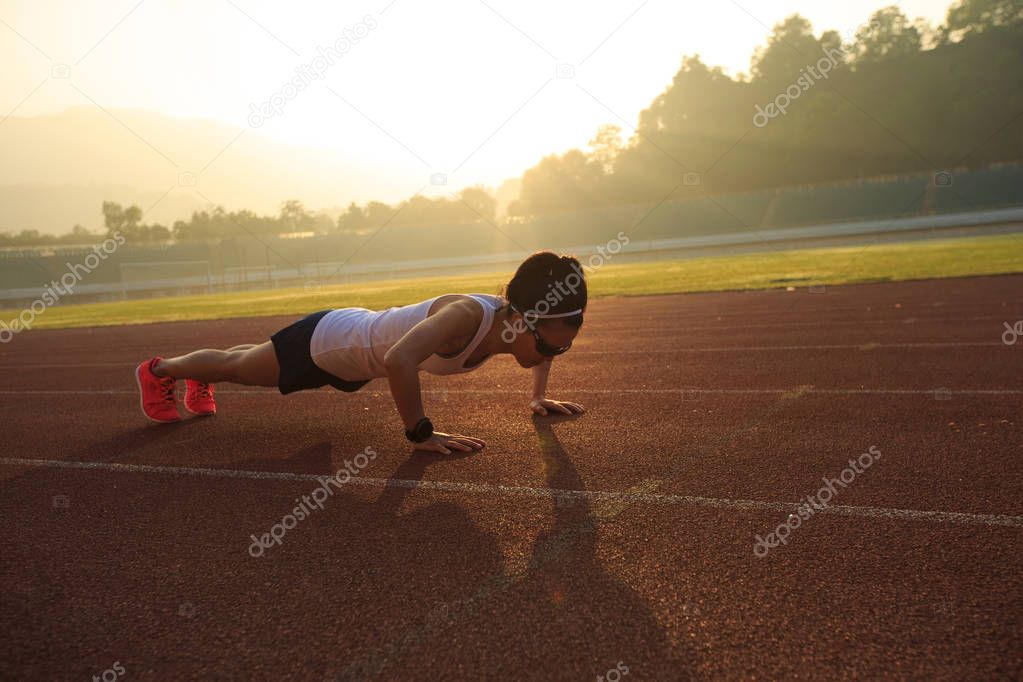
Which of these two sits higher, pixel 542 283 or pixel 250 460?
pixel 542 283

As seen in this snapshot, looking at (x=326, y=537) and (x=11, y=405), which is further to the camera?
Result: (x=11, y=405)

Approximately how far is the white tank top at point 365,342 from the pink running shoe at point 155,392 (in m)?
1.79

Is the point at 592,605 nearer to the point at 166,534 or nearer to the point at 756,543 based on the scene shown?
the point at 756,543

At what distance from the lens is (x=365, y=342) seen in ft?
16.4

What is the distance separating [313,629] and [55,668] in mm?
840

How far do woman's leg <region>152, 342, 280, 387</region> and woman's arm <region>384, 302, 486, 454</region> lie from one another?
1.42 metres

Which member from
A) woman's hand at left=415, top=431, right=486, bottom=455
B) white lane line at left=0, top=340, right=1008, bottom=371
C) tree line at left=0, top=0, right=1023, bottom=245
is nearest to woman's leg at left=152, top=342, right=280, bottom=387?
woman's hand at left=415, top=431, right=486, bottom=455

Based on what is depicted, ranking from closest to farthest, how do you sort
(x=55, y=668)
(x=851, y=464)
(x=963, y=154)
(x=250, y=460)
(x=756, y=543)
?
(x=55, y=668), (x=756, y=543), (x=851, y=464), (x=250, y=460), (x=963, y=154)

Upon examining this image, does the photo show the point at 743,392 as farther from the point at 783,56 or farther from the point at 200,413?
the point at 783,56

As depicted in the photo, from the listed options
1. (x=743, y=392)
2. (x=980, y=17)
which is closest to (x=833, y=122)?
(x=980, y=17)

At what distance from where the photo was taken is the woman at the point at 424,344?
430 cm

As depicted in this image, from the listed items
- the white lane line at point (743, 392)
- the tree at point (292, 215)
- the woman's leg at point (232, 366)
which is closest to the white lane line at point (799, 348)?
the white lane line at point (743, 392)

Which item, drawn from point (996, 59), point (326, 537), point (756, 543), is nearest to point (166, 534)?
point (326, 537)

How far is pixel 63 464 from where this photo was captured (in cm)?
521
